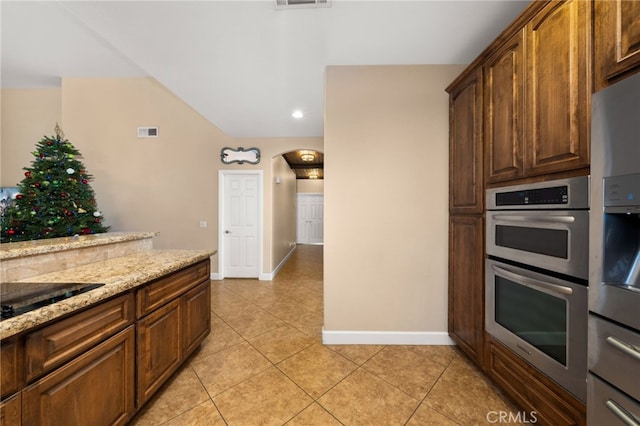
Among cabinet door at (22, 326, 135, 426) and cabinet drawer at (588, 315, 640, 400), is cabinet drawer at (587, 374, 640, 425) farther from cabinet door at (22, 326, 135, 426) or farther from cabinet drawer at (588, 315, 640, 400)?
cabinet door at (22, 326, 135, 426)

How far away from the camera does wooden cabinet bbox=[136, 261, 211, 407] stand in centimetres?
138

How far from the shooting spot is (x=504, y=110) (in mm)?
1499

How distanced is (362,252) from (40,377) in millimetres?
2032

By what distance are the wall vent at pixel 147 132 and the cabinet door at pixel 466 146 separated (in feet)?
15.7

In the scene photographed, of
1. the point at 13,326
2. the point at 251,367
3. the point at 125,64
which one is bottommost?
the point at 251,367

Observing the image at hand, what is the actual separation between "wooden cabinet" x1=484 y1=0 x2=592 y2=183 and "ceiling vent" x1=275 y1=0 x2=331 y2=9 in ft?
4.05

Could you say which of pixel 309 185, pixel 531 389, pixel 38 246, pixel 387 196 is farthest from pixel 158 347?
pixel 309 185

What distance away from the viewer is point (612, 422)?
0.89m

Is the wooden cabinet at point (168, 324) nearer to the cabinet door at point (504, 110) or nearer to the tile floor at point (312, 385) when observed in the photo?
the tile floor at point (312, 385)

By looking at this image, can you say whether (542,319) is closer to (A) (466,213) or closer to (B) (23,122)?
(A) (466,213)

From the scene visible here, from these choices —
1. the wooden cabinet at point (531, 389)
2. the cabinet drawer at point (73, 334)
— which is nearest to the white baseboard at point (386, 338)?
the wooden cabinet at point (531, 389)

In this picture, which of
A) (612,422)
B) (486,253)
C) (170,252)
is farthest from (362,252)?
(170,252)

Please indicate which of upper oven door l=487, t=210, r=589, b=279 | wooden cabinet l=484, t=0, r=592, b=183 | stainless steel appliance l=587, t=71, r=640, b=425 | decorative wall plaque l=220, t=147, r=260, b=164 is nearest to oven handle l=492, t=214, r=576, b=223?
upper oven door l=487, t=210, r=589, b=279

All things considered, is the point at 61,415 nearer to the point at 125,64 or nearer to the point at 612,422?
the point at 612,422
